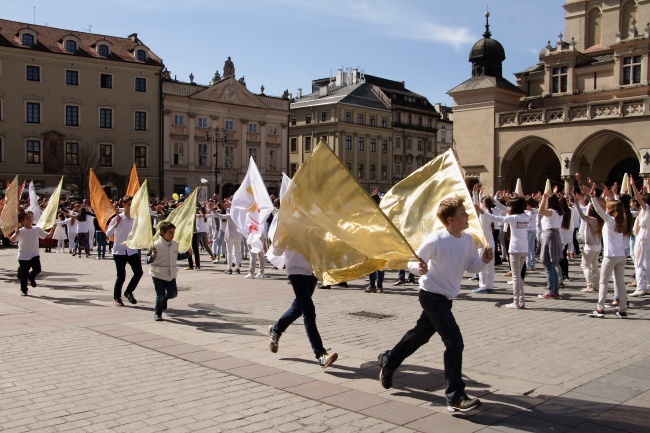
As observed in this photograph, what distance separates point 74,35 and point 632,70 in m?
47.0

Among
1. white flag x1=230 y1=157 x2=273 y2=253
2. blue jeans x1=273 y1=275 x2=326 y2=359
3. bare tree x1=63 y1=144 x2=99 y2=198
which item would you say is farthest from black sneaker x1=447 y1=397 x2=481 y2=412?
bare tree x1=63 y1=144 x2=99 y2=198

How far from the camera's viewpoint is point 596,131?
3588 centimetres

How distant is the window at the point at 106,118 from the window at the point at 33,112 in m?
5.38

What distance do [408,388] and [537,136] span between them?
1369 inches

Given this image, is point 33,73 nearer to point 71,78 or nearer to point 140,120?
point 71,78

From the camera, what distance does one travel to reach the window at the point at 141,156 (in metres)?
62.3

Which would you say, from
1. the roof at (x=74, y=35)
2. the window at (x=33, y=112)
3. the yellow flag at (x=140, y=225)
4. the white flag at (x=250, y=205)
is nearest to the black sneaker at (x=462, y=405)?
the yellow flag at (x=140, y=225)

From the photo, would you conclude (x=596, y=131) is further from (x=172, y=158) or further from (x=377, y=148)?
(x=377, y=148)

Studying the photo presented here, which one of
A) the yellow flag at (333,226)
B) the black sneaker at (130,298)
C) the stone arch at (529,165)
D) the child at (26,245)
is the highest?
the stone arch at (529,165)

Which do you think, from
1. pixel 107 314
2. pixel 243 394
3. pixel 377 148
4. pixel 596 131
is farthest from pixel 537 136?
pixel 377 148

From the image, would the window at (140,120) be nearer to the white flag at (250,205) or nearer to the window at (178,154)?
the window at (178,154)

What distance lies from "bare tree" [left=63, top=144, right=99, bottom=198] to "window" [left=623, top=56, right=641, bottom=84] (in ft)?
140

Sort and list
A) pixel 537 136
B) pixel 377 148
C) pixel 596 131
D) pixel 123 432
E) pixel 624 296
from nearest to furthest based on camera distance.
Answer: pixel 123 432 → pixel 624 296 → pixel 596 131 → pixel 537 136 → pixel 377 148

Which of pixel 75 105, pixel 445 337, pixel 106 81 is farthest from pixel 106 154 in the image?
pixel 445 337
